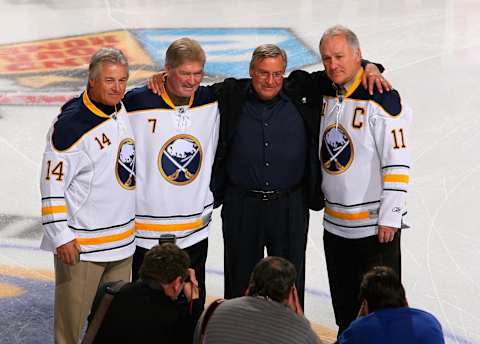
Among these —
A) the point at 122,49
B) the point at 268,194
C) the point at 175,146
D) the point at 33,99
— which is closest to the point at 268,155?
the point at 268,194

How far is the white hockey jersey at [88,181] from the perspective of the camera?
352 centimetres

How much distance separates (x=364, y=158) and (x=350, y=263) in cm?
46

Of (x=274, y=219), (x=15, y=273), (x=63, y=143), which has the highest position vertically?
(x=63, y=143)

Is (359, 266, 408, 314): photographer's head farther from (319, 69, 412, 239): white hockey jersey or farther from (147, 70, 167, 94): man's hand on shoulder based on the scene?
(147, 70, 167, 94): man's hand on shoulder

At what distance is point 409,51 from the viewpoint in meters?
8.49

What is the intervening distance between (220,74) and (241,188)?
160 inches

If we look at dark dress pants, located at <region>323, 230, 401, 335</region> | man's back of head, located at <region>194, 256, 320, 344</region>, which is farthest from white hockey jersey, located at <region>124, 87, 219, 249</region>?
man's back of head, located at <region>194, 256, 320, 344</region>

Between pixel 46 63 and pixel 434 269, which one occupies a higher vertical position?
pixel 46 63

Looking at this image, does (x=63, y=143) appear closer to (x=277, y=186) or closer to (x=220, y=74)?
(x=277, y=186)

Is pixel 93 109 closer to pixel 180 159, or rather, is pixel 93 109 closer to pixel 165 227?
pixel 180 159

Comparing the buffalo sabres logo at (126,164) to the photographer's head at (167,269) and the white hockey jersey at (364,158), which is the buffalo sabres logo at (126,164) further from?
the white hockey jersey at (364,158)

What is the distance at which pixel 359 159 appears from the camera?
378 cm

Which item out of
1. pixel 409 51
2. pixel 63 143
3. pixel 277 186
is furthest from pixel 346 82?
pixel 409 51

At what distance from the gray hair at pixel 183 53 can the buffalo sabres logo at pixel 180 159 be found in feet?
0.93
